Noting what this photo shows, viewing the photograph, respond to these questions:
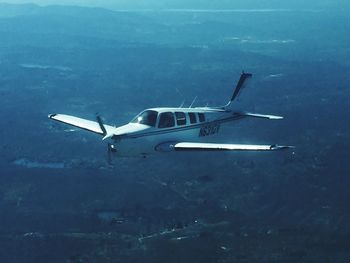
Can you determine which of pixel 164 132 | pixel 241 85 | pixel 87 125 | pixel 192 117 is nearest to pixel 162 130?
pixel 164 132

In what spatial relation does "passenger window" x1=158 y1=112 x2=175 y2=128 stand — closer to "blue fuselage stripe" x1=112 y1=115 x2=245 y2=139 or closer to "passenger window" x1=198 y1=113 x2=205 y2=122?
"blue fuselage stripe" x1=112 y1=115 x2=245 y2=139

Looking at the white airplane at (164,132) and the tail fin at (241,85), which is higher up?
the tail fin at (241,85)

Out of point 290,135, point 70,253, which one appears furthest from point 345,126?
point 70,253

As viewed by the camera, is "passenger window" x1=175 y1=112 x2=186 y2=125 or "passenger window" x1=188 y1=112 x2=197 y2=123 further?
"passenger window" x1=188 y1=112 x2=197 y2=123

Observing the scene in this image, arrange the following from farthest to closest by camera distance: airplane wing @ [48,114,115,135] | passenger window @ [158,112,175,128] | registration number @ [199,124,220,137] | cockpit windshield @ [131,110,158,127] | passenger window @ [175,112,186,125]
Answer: registration number @ [199,124,220,137] < airplane wing @ [48,114,115,135] < passenger window @ [175,112,186,125] < passenger window @ [158,112,175,128] < cockpit windshield @ [131,110,158,127]

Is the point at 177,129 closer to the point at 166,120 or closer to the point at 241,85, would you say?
the point at 166,120

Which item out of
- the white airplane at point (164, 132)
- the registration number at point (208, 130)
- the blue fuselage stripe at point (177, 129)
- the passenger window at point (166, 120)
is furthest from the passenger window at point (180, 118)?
the registration number at point (208, 130)

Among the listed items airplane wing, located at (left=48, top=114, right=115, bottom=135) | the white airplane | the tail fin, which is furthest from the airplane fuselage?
the tail fin

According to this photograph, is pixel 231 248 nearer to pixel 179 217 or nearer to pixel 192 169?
pixel 179 217

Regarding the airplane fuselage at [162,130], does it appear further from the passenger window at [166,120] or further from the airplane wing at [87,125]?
the airplane wing at [87,125]

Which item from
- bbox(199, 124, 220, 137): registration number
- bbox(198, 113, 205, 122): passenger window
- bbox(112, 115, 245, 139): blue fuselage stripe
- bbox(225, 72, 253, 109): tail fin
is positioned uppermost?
bbox(225, 72, 253, 109): tail fin
